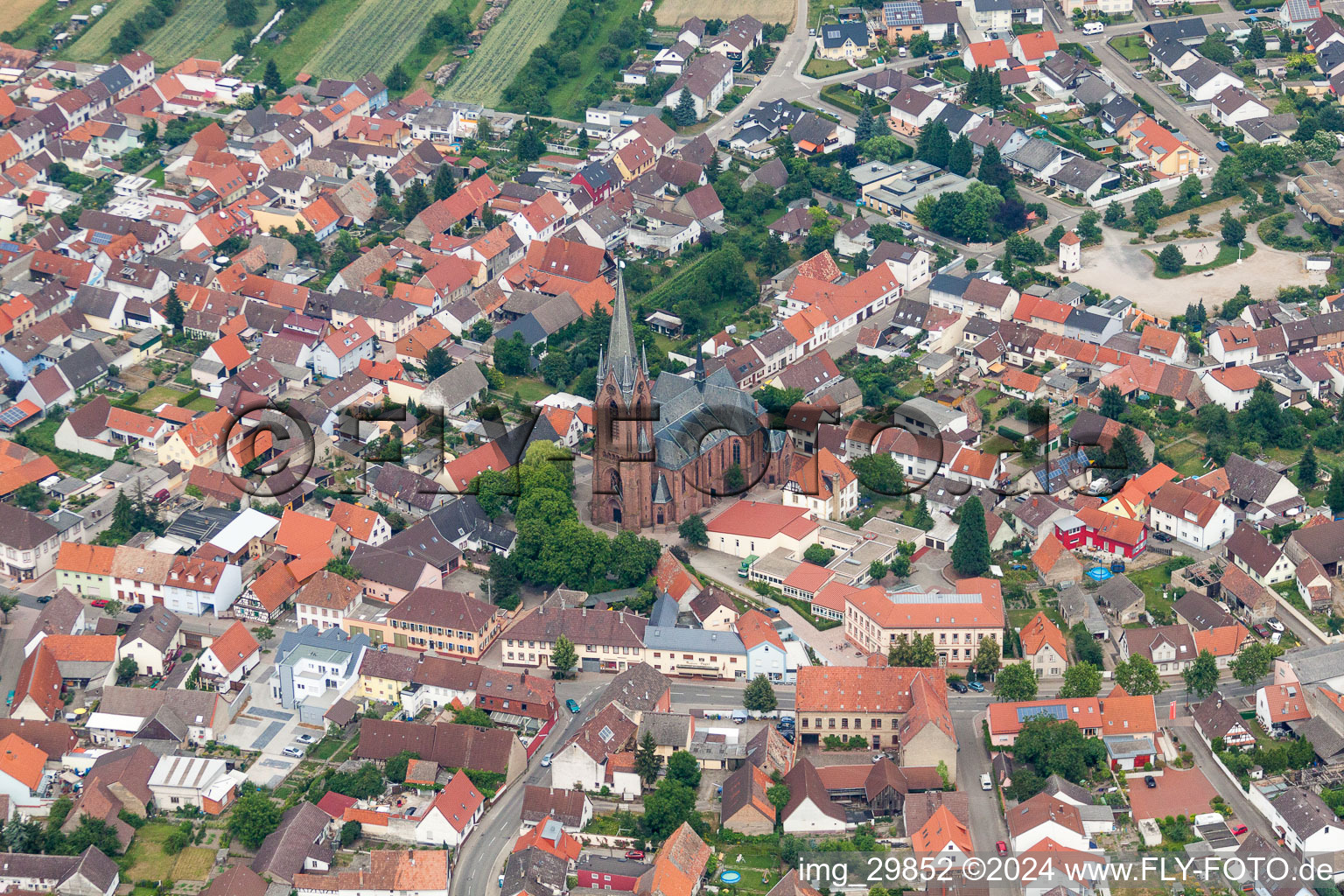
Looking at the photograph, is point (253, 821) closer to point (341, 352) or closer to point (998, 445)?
point (341, 352)

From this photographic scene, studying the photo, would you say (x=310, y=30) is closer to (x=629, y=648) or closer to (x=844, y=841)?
(x=629, y=648)

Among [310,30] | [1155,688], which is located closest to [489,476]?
[1155,688]

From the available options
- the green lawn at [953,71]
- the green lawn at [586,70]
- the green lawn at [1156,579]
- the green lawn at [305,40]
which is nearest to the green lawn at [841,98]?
the green lawn at [953,71]

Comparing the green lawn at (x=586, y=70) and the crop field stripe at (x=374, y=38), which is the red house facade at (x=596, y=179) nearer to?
the green lawn at (x=586, y=70)

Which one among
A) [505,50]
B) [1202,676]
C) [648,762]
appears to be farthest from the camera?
[505,50]

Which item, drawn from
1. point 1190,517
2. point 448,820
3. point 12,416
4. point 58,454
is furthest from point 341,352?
point 1190,517

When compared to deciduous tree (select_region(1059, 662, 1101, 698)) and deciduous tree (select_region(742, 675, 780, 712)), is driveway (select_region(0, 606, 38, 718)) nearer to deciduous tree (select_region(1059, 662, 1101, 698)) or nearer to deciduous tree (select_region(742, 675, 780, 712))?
deciduous tree (select_region(742, 675, 780, 712))

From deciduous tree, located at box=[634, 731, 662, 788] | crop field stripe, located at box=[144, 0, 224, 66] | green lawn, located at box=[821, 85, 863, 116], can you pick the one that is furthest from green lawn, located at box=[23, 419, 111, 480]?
green lawn, located at box=[821, 85, 863, 116]
